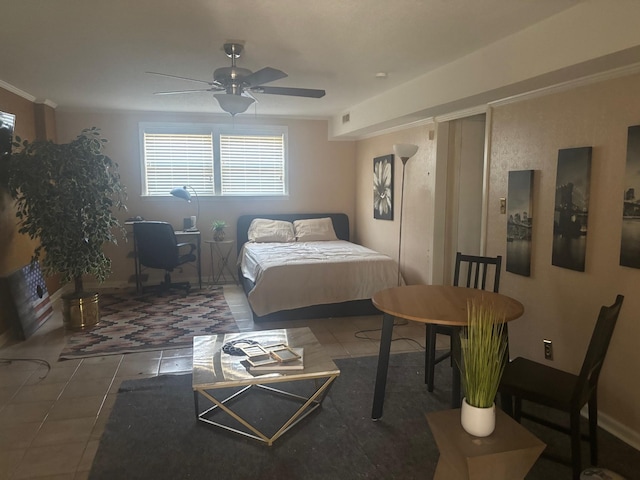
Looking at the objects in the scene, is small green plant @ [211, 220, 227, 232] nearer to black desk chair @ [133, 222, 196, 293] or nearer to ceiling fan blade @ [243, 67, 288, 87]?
black desk chair @ [133, 222, 196, 293]

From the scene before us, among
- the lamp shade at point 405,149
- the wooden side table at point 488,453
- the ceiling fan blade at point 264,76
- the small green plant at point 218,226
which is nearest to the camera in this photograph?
the wooden side table at point 488,453

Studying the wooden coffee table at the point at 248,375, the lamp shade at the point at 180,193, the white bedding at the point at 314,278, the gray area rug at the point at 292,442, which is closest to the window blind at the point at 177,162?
the lamp shade at the point at 180,193

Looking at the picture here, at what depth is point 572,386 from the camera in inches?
87.0

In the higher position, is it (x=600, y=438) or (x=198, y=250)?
(x=198, y=250)

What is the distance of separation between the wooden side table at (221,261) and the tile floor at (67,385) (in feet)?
5.66

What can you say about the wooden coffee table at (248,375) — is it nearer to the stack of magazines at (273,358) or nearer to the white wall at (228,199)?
the stack of magazines at (273,358)

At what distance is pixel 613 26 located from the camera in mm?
2197

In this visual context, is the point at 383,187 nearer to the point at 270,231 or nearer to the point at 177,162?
the point at 270,231

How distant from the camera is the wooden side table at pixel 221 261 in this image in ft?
21.2

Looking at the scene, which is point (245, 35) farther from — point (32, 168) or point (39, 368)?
point (39, 368)

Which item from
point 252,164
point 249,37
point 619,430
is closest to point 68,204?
point 249,37

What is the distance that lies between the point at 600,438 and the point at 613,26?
222 centimetres

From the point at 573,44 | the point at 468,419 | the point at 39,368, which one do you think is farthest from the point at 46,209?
the point at 573,44

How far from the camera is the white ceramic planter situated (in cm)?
176
